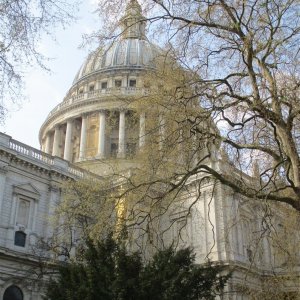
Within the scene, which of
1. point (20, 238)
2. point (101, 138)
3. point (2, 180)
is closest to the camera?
point (2, 180)

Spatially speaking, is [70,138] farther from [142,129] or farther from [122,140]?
[142,129]

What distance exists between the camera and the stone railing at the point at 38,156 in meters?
31.9

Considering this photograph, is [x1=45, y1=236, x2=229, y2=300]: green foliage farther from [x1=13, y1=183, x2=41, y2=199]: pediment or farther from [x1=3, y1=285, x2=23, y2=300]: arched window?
[x1=13, y1=183, x2=41, y2=199]: pediment

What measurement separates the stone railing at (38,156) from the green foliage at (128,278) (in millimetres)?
17778

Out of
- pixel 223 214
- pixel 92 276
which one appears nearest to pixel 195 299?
pixel 92 276

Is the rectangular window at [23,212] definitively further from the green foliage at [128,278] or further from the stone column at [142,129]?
the stone column at [142,129]

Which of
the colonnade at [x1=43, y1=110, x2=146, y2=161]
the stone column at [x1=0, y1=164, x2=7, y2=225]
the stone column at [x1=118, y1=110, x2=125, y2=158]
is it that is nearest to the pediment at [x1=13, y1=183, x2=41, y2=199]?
the stone column at [x1=0, y1=164, x2=7, y2=225]

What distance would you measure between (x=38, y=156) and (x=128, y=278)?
22.4m

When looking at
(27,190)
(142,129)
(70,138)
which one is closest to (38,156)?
(27,190)

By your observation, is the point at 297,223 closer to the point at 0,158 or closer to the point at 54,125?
the point at 0,158

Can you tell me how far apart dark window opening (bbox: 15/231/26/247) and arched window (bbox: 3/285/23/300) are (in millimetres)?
2893

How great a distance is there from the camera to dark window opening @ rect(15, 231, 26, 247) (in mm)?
31181

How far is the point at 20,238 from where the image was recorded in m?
31.4

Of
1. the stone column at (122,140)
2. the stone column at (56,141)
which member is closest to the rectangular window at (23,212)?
the stone column at (122,140)
